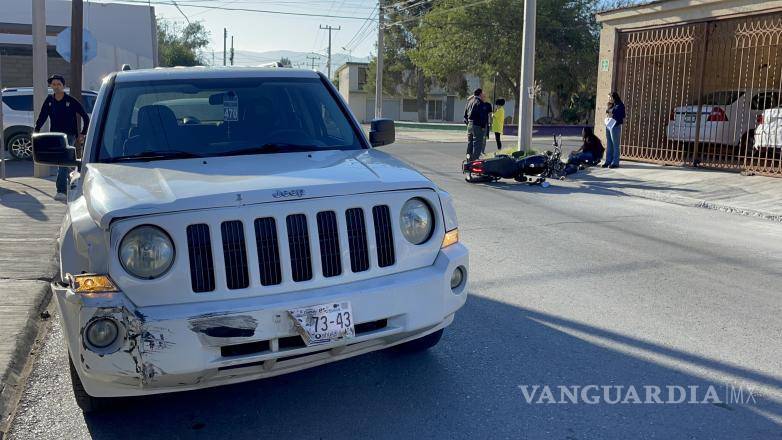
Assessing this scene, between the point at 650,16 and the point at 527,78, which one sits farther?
the point at 527,78

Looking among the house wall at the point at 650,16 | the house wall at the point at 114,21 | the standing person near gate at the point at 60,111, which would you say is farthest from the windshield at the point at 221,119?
the house wall at the point at 114,21

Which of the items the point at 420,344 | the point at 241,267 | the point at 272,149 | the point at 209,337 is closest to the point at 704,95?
the point at 420,344

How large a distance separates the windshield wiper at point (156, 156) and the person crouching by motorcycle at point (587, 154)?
12537 millimetres

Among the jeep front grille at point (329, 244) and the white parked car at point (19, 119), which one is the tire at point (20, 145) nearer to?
the white parked car at point (19, 119)

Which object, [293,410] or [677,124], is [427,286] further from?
[677,124]

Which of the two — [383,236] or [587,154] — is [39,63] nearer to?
[587,154]

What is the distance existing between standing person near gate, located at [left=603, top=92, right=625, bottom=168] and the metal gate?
57.9 inches

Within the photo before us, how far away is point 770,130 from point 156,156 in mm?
13686

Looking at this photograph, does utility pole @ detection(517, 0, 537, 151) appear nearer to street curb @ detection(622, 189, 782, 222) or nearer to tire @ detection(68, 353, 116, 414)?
street curb @ detection(622, 189, 782, 222)

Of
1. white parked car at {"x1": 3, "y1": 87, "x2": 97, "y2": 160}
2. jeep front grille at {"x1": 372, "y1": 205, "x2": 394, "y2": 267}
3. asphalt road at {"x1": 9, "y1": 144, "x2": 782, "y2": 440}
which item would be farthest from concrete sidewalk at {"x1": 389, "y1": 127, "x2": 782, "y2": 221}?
white parked car at {"x1": 3, "y1": 87, "x2": 97, "y2": 160}

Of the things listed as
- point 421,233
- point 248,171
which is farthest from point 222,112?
point 421,233

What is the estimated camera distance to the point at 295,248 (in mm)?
3547

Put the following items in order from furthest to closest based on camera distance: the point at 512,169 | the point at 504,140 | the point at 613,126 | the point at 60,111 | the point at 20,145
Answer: the point at 504,140
the point at 20,145
the point at 613,126
the point at 512,169
the point at 60,111

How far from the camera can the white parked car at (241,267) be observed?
130 inches
